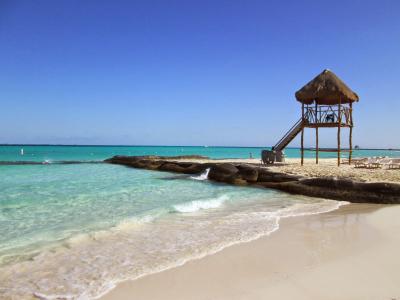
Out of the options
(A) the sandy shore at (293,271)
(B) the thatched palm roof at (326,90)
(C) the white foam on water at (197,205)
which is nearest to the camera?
(A) the sandy shore at (293,271)

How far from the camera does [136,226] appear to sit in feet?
29.2

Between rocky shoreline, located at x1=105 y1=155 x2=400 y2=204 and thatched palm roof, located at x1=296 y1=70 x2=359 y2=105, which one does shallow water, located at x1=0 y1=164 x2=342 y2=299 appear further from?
thatched palm roof, located at x1=296 y1=70 x2=359 y2=105

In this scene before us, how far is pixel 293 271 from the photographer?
18.1 feet

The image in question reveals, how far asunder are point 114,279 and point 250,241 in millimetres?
3310

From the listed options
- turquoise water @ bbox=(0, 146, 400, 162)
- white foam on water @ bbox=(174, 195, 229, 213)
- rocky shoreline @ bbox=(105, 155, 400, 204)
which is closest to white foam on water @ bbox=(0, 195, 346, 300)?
white foam on water @ bbox=(174, 195, 229, 213)

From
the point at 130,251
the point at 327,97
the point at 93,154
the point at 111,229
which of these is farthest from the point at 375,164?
the point at 93,154

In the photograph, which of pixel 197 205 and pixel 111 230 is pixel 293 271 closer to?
pixel 111 230

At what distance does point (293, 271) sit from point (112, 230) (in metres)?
4.81

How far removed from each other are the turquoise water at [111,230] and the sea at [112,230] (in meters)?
0.02

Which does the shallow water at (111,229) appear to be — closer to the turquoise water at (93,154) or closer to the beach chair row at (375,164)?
the beach chair row at (375,164)

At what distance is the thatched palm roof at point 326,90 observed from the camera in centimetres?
2003

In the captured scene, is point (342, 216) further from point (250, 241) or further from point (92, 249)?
point (92, 249)

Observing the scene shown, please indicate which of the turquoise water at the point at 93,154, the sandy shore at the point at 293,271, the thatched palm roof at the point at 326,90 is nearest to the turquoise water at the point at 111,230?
the sandy shore at the point at 293,271

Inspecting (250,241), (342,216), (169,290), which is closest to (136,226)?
(250,241)
